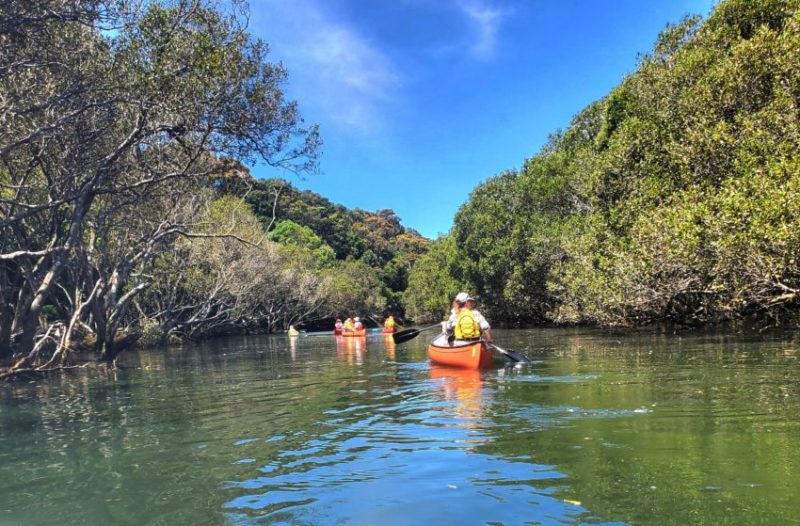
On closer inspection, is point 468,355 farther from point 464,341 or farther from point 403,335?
point 403,335

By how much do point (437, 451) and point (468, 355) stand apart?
21.5 feet

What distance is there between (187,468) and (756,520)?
4.98m

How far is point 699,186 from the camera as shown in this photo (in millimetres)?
16859

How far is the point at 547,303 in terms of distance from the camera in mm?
34438

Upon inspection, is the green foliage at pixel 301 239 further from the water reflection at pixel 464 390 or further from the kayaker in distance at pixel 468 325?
the water reflection at pixel 464 390

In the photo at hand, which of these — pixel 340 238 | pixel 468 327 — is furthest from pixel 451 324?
pixel 340 238

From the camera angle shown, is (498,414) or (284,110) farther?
(284,110)

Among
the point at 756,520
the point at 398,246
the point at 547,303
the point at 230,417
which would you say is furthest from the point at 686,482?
the point at 398,246

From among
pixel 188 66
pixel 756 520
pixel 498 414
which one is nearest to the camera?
pixel 756 520

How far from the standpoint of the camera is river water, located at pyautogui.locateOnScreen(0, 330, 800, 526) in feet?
13.8

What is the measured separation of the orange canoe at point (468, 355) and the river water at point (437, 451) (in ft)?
2.67

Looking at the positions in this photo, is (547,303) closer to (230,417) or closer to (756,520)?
Answer: (230,417)

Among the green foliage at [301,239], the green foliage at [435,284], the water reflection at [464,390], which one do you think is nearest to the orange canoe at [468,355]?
the water reflection at [464,390]

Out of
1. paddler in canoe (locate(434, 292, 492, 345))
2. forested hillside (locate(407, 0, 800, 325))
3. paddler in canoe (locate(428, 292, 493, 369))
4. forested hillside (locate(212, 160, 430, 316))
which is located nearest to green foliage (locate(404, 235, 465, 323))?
forested hillside (locate(212, 160, 430, 316))
